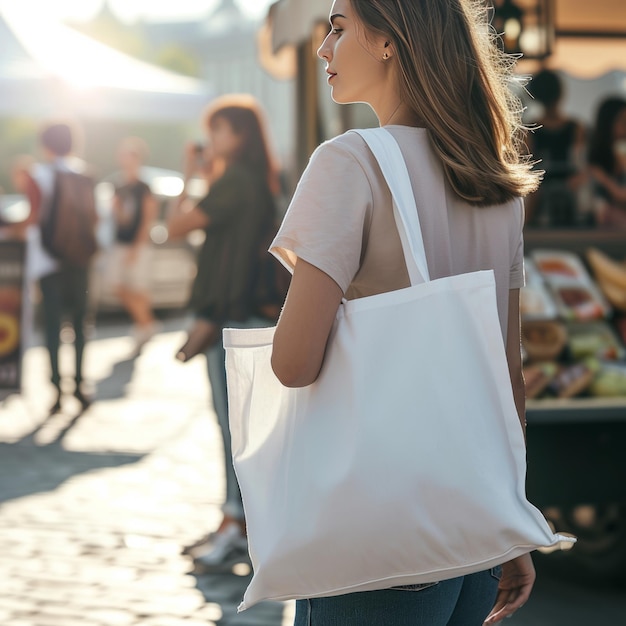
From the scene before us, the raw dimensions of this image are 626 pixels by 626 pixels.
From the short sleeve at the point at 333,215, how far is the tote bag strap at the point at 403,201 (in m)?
0.04

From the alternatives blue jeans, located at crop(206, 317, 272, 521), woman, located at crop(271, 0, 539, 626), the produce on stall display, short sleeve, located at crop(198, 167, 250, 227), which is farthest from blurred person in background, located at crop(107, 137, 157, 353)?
woman, located at crop(271, 0, 539, 626)

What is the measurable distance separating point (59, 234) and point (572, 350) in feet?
15.9

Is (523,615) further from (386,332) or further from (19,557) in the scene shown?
(386,332)

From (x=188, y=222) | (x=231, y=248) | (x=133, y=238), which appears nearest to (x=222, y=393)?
(x=231, y=248)

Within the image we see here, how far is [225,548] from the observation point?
5.35 meters

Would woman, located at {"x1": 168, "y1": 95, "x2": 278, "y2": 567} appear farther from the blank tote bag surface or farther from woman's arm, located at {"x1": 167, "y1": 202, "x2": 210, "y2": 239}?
the blank tote bag surface

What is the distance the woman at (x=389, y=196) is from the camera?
1.78m

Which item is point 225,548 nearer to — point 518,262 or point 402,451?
point 518,262

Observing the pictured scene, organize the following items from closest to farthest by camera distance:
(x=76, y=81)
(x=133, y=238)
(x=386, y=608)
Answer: (x=386, y=608), (x=133, y=238), (x=76, y=81)

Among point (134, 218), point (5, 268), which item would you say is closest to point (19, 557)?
point (5, 268)

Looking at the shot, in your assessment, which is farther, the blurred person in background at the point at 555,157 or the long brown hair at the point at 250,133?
the blurred person in background at the point at 555,157

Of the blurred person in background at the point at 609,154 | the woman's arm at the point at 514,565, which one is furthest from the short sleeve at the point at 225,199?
the woman's arm at the point at 514,565

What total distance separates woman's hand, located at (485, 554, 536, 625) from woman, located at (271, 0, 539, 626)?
0.12 m

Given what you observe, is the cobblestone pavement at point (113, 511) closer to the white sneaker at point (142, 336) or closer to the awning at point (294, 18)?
the white sneaker at point (142, 336)
